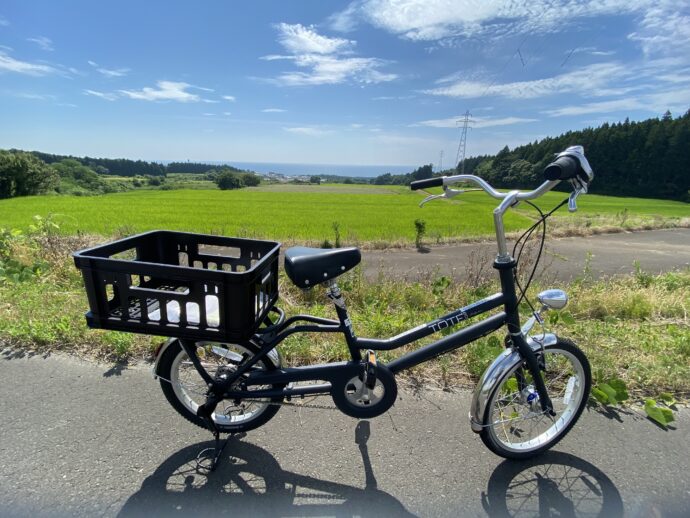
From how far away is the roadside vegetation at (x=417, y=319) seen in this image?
2.89 meters

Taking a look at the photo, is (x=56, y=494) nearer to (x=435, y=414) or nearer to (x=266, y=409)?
(x=266, y=409)

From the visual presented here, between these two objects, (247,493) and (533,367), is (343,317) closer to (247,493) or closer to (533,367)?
(247,493)

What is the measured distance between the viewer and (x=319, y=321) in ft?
6.98

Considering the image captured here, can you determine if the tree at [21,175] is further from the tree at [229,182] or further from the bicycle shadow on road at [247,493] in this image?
the bicycle shadow on road at [247,493]

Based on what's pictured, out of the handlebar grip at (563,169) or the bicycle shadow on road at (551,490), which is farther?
the bicycle shadow on road at (551,490)

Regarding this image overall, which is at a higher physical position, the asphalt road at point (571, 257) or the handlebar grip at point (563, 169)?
the handlebar grip at point (563, 169)

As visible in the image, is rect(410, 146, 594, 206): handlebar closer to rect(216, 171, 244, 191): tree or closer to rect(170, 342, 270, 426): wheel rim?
rect(170, 342, 270, 426): wheel rim

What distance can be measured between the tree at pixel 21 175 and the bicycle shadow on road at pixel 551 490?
47522 mm

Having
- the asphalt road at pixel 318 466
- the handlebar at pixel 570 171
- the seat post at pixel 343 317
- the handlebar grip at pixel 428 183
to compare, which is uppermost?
the handlebar at pixel 570 171

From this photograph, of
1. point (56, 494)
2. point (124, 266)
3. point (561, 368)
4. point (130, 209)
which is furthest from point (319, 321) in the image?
point (130, 209)

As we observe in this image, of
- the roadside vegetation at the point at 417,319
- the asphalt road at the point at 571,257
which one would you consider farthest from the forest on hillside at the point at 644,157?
the roadside vegetation at the point at 417,319

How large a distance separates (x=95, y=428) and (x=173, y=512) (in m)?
0.88

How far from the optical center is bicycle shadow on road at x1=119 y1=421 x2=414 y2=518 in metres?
1.78

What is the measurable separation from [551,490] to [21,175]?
4925 centimetres
